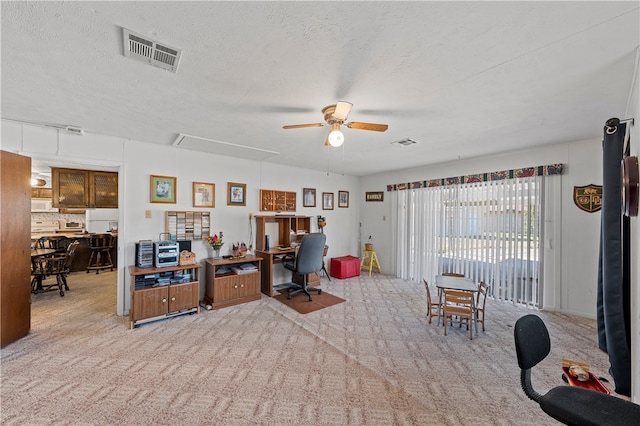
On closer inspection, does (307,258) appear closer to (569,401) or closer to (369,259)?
(369,259)

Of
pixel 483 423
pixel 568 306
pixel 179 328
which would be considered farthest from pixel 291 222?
pixel 568 306

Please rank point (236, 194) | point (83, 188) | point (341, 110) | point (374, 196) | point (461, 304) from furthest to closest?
point (374, 196)
point (83, 188)
point (236, 194)
point (461, 304)
point (341, 110)

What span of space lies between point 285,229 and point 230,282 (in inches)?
64.0

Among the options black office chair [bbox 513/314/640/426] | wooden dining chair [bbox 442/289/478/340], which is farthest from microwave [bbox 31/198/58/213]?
black office chair [bbox 513/314/640/426]

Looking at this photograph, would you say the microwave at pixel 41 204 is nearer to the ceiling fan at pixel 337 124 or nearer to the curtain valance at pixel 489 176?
the ceiling fan at pixel 337 124

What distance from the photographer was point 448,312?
3066 mm

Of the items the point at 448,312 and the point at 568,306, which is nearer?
the point at 448,312

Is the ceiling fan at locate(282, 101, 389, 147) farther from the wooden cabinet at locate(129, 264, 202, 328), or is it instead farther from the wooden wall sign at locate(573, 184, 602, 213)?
the wooden wall sign at locate(573, 184, 602, 213)

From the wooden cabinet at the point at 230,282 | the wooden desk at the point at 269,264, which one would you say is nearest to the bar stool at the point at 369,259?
the wooden desk at the point at 269,264

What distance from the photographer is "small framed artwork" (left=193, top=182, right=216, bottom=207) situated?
4.24m

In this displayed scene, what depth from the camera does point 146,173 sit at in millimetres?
3803

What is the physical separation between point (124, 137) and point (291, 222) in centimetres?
309

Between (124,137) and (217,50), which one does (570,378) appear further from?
(124,137)

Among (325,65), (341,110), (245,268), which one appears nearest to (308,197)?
(245,268)
